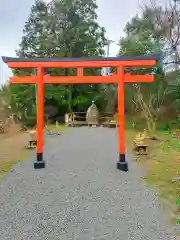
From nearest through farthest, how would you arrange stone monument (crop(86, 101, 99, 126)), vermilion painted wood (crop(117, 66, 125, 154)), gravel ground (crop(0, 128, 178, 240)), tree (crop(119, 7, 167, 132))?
gravel ground (crop(0, 128, 178, 240)), vermilion painted wood (crop(117, 66, 125, 154)), tree (crop(119, 7, 167, 132)), stone monument (crop(86, 101, 99, 126))

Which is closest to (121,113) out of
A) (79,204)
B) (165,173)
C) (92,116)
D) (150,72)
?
(165,173)

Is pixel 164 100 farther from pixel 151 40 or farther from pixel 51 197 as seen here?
pixel 51 197

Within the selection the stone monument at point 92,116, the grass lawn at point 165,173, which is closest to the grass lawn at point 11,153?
the grass lawn at point 165,173

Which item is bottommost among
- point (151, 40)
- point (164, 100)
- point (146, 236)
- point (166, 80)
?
point (146, 236)

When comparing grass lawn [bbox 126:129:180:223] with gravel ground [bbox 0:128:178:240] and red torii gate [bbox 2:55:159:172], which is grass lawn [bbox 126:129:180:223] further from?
red torii gate [bbox 2:55:159:172]

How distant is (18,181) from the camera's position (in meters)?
6.40

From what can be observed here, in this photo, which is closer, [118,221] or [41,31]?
[118,221]

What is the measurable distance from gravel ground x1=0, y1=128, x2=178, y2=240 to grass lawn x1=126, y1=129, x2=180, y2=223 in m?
0.24

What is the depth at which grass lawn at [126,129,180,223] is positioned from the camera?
491cm

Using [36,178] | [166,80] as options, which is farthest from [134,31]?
[36,178]

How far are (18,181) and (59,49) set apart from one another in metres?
15.2

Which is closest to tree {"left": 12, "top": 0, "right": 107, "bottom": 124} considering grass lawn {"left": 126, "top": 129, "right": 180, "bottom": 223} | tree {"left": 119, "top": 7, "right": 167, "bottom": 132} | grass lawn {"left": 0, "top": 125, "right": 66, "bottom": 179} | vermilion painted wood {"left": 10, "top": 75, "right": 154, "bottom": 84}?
tree {"left": 119, "top": 7, "right": 167, "bottom": 132}

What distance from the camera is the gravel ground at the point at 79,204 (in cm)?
381

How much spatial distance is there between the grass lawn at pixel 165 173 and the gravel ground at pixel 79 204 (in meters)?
0.24
